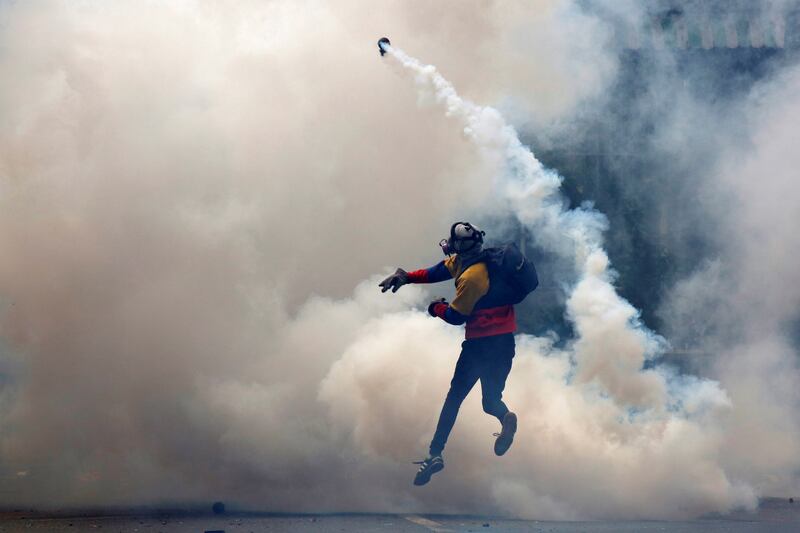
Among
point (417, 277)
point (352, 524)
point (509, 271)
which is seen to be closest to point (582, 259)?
point (509, 271)

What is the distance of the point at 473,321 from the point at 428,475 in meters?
2.22

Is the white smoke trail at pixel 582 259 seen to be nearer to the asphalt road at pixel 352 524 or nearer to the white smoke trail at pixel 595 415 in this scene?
the white smoke trail at pixel 595 415

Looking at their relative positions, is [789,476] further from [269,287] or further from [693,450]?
[269,287]

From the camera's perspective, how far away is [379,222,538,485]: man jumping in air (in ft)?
58.2

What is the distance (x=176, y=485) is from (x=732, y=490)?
7708 millimetres

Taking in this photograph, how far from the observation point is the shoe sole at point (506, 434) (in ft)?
59.6

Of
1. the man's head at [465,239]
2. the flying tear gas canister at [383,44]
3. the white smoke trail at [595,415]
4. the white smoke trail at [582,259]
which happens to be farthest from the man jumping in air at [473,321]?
the flying tear gas canister at [383,44]

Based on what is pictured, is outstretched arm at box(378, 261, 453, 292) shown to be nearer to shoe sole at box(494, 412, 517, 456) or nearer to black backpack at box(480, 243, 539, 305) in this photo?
black backpack at box(480, 243, 539, 305)

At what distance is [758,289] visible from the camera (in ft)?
87.9

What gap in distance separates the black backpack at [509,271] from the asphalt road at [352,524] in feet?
9.60

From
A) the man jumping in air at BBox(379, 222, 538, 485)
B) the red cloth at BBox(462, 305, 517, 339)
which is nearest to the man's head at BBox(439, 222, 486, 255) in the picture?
the man jumping in air at BBox(379, 222, 538, 485)

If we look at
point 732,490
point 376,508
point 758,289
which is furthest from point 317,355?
point 758,289

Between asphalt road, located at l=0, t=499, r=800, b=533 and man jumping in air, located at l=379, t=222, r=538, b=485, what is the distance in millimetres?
1053

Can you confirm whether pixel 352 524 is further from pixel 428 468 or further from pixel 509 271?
pixel 509 271
